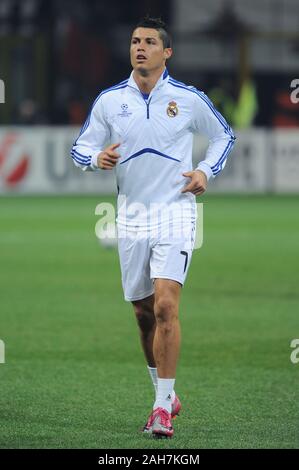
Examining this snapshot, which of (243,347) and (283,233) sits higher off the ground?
(243,347)

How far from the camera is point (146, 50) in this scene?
8.13m

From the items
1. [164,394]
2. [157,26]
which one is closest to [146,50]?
[157,26]

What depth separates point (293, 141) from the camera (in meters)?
31.0

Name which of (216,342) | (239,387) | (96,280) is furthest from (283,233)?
(239,387)

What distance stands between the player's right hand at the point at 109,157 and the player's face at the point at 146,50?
51cm

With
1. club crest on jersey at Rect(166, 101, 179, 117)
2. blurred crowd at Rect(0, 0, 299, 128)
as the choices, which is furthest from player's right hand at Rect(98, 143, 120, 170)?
blurred crowd at Rect(0, 0, 299, 128)

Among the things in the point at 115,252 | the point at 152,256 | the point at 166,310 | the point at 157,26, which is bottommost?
the point at 115,252

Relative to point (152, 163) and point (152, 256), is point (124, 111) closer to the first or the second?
point (152, 163)

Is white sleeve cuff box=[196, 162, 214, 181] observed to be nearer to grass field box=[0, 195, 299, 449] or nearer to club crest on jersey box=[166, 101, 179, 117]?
club crest on jersey box=[166, 101, 179, 117]

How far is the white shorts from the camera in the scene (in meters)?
8.06

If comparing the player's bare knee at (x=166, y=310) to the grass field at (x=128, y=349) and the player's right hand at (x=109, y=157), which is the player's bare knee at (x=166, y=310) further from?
the player's right hand at (x=109, y=157)

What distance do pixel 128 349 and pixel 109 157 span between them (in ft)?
11.7
